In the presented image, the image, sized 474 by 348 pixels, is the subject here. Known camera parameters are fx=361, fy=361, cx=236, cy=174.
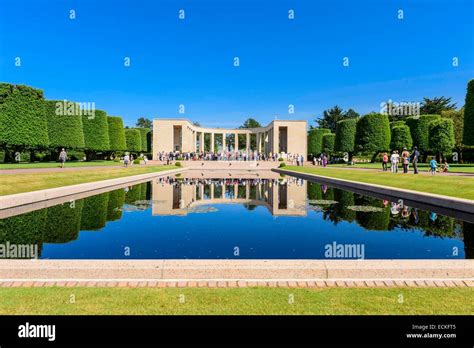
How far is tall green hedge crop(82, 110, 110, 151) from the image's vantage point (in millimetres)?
52375

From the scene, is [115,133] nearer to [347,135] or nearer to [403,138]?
[347,135]

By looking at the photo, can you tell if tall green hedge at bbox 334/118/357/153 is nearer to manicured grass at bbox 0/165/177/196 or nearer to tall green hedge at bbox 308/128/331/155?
tall green hedge at bbox 308/128/331/155

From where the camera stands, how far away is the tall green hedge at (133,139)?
7569 cm

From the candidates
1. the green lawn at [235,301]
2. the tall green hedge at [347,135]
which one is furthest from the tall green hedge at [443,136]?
the green lawn at [235,301]

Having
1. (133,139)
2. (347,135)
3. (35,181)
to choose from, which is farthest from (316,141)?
(35,181)

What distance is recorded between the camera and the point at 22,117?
35.4 metres

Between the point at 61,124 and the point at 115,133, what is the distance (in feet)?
59.0

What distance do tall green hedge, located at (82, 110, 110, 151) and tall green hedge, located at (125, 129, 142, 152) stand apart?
70.6 feet

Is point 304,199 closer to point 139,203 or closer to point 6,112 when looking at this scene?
point 139,203

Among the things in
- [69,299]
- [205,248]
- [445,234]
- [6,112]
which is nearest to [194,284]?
[69,299]

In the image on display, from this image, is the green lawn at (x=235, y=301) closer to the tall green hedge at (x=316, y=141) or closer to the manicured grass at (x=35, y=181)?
the manicured grass at (x=35, y=181)

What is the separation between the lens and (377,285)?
16.5 ft

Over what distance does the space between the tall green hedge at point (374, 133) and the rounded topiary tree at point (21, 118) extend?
4197 cm
